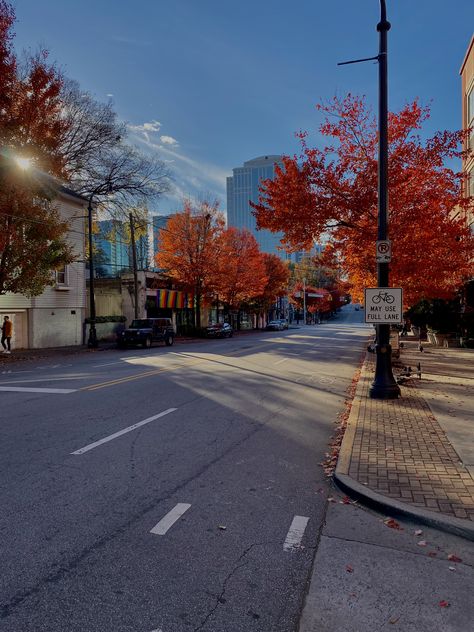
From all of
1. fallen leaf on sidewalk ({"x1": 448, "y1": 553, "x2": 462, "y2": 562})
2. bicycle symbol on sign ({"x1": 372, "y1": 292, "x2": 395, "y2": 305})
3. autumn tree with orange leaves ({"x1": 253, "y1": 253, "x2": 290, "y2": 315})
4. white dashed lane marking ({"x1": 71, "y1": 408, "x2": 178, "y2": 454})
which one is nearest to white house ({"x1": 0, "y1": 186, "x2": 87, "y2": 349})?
white dashed lane marking ({"x1": 71, "y1": 408, "x2": 178, "y2": 454})

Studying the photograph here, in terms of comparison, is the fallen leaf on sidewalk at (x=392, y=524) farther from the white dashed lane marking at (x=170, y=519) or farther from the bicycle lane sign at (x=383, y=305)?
the bicycle lane sign at (x=383, y=305)

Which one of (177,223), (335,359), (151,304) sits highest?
(177,223)

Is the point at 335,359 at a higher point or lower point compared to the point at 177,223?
lower

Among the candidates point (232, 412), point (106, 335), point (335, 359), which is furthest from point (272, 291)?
point (232, 412)

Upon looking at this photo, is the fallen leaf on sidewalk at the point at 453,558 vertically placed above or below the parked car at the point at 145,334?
below

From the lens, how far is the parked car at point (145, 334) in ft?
89.0

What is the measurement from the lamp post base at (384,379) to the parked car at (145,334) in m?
19.1

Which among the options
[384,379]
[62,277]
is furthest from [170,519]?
[62,277]

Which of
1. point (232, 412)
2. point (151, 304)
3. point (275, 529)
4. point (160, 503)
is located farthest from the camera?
point (151, 304)

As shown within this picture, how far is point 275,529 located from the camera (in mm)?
4125

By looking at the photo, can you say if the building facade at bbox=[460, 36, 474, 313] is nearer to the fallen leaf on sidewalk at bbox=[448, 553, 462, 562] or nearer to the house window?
the fallen leaf on sidewalk at bbox=[448, 553, 462, 562]

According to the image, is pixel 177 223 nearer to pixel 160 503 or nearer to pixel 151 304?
pixel 151 304

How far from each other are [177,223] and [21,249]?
18.1 m

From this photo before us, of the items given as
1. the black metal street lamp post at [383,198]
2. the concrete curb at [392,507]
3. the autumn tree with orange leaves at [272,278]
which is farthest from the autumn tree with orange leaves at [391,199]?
the autumn tree with orange leaves at [272,278]
